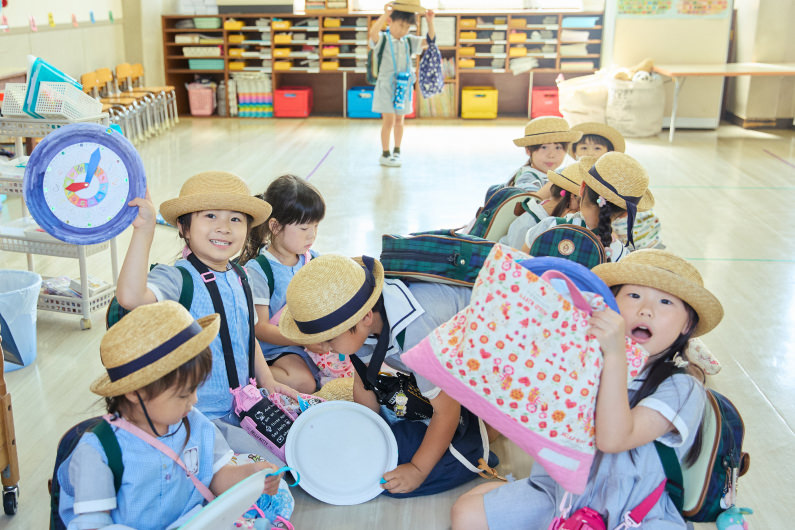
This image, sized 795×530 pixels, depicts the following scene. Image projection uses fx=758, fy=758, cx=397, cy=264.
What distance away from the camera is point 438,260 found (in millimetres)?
2229

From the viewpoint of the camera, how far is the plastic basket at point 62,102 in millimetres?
3338

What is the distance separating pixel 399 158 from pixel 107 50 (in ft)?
12.1

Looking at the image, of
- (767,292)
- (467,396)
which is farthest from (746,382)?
(467,396)

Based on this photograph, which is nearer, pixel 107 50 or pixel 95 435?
→ pixel 95 435

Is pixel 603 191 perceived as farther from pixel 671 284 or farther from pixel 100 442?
pixel 100 442

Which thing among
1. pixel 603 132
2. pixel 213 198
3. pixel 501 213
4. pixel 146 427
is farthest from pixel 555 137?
pixel 146 427

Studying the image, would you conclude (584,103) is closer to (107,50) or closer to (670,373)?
(107,50)

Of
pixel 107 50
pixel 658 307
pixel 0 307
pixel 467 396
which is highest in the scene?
pixel 107 50

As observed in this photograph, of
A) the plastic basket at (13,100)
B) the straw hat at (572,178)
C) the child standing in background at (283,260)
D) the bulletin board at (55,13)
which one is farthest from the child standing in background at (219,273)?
the bulletin board at (55,13)

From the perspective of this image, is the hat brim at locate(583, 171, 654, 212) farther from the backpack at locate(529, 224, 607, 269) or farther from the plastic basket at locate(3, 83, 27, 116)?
the plastic basket at locate(3, 83, 27, 116)

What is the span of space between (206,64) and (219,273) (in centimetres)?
779

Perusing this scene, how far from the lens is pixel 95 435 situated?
164 cm

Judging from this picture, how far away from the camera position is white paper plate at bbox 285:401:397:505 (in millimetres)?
2234

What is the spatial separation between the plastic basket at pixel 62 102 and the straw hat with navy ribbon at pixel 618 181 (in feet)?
7.41
